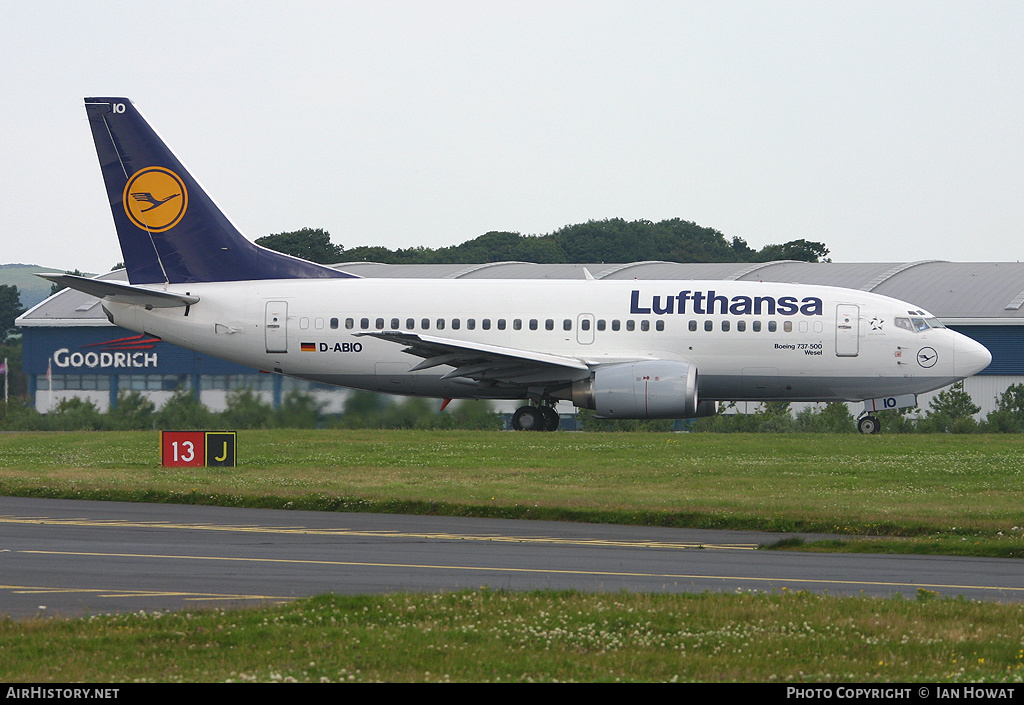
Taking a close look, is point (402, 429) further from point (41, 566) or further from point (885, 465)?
point (41, 566)

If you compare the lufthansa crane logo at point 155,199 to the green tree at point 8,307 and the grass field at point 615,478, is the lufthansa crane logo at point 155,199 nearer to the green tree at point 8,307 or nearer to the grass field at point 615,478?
the grass field at point 615,478

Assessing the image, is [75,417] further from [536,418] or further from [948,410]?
[948,410]

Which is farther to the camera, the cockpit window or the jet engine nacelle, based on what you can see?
the cockpit window

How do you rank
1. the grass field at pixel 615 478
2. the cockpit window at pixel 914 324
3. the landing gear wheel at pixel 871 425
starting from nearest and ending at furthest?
the grass field at pixel 615 478 < the cockpit window at pixel 914 324 < the landing gear wheel at pixel 871 425

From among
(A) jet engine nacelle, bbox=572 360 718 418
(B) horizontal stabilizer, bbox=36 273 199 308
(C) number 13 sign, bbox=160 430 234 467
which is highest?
(B) horizontal stabilizer, bbox=36 273 199 308

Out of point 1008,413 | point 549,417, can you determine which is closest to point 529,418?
point 549,417

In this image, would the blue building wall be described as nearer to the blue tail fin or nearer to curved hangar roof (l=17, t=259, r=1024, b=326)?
curved hangar roof (l=17, t=259, r=1024, b=326)

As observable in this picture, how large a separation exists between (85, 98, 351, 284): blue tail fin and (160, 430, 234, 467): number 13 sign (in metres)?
9.51

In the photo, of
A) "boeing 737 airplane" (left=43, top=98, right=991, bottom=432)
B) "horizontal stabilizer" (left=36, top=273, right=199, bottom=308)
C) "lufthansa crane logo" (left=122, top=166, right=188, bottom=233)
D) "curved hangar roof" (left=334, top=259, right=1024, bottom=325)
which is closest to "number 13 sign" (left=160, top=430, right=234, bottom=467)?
"boeing 737 airplane" (left=43, top=98, right=991, bottom=432)

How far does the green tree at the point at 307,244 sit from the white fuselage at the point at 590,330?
71.8 metres

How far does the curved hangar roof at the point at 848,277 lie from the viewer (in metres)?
54.8

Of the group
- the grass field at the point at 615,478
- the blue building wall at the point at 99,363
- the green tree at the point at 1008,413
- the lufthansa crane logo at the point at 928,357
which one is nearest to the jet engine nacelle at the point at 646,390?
the grass field at the point at 615,478

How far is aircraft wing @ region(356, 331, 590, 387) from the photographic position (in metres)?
32.1

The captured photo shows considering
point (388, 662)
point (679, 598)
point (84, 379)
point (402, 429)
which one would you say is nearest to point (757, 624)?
point (679, 598)
